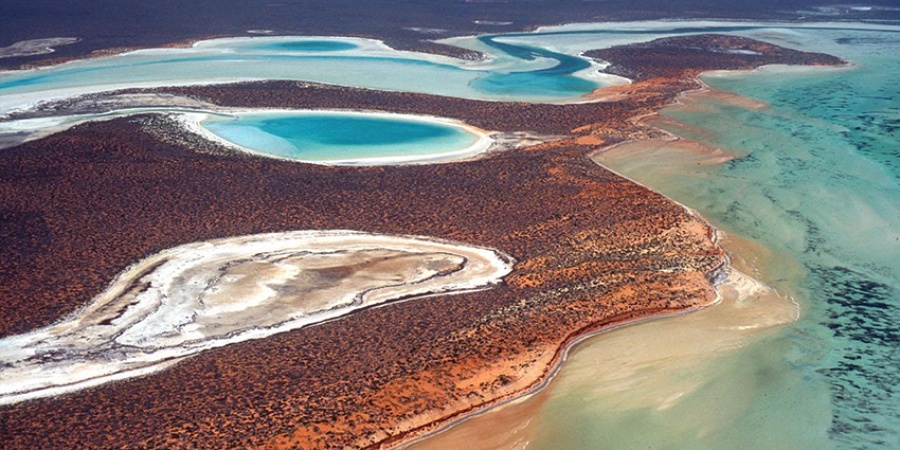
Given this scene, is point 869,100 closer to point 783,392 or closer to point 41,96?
point 783,392

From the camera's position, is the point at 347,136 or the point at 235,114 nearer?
the point at 347,136

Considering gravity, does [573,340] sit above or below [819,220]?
Result: below

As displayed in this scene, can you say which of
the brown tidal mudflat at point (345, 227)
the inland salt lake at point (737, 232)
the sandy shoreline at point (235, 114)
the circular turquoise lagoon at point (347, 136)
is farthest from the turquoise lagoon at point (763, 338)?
the circular turquoise lagoon at point (347, 136)

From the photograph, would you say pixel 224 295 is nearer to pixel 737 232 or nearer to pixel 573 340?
pixel 573 340

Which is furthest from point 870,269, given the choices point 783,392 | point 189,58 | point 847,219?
point 189,58

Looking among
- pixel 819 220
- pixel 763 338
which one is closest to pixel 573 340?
pixel 763 338

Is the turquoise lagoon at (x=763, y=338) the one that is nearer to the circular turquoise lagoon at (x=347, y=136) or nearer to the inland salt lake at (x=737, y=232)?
the inland salt lake at (x=737, y=232)
